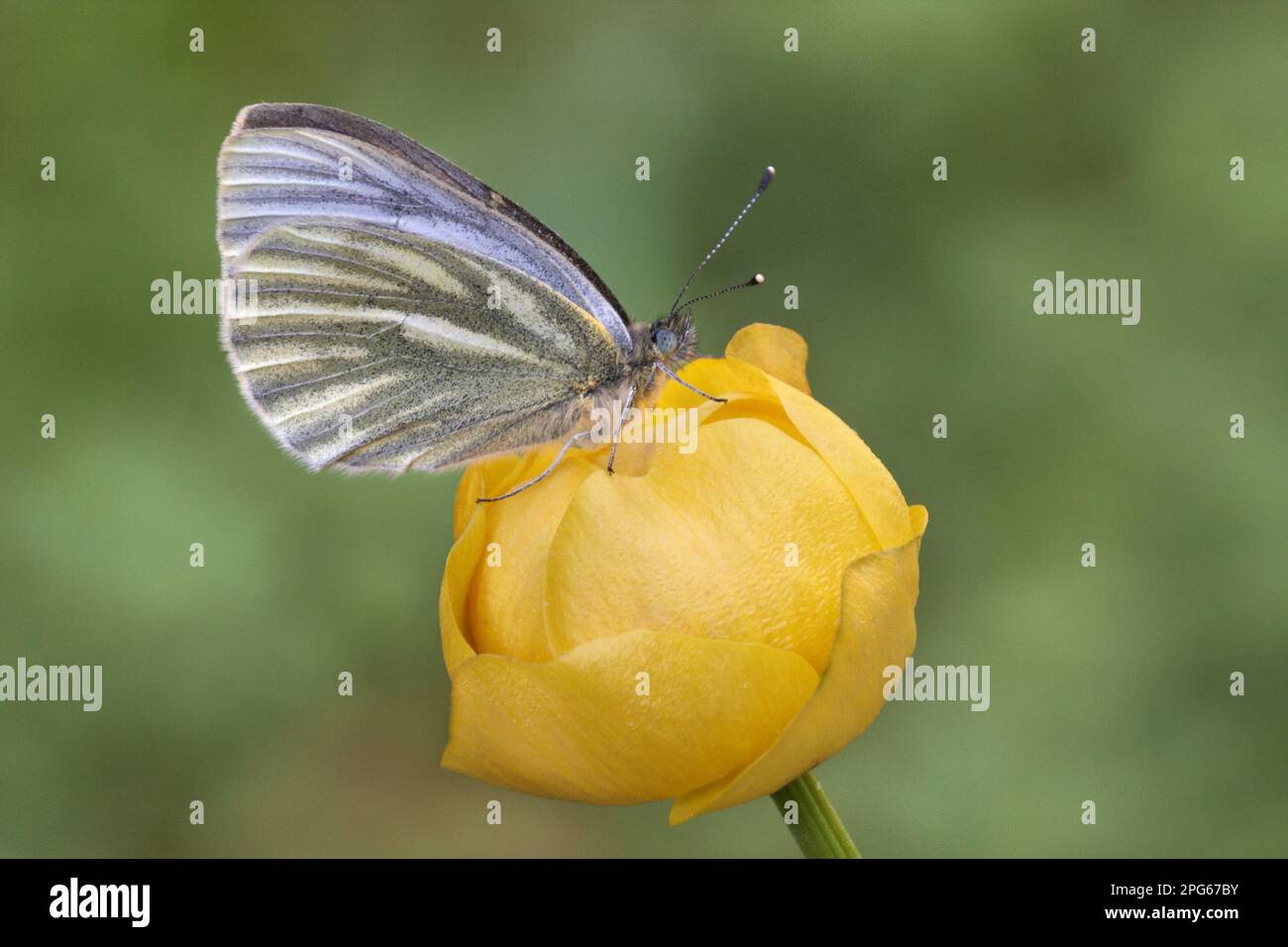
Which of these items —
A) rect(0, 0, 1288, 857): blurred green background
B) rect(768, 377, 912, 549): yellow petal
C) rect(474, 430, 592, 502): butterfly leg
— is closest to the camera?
rect(768, 377, 912, 549): yellow petal

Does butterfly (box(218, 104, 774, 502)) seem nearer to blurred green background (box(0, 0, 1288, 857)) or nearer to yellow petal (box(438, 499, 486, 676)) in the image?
yellow petal (box(438, 499, 486, 676))

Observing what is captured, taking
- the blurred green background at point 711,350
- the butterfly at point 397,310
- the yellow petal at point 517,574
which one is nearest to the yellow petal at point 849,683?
the yellow petal at point 517,574

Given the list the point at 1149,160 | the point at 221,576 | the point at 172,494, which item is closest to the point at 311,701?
the point at 221,576

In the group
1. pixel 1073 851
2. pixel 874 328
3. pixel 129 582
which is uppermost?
pixel 874 328

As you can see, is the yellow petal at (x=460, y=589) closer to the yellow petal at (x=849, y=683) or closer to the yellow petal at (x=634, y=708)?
the yellow petal at (x=634, y=708)

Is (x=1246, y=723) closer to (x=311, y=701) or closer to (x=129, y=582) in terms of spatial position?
(x=311, y=701)

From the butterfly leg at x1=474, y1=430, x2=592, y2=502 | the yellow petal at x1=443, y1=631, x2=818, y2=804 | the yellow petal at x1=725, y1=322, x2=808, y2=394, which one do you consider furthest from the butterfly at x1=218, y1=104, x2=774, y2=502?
the yellow petal at x1=443, y1=631, x2=818, y2=804

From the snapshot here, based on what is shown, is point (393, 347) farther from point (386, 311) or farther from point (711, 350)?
point (711, 350)
